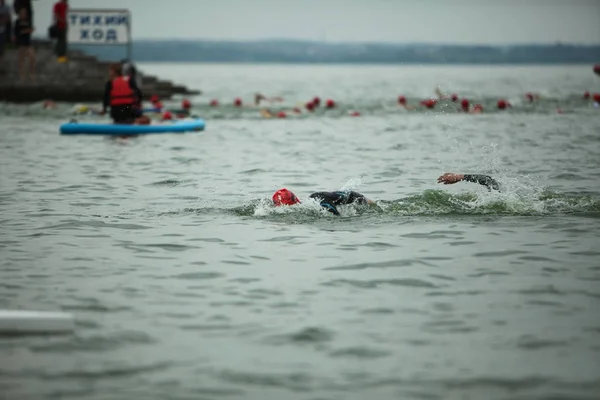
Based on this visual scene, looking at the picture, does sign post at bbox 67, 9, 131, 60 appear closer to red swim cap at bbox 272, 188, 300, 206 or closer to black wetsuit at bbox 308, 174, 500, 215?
red swim cap at bbox 272, 188, 300, 206

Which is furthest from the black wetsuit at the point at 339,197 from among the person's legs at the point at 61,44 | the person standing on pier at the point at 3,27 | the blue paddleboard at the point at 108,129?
the person's legs at the point at 61,44

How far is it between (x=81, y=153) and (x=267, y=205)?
10032 millimetres

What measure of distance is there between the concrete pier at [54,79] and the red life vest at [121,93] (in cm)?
1381

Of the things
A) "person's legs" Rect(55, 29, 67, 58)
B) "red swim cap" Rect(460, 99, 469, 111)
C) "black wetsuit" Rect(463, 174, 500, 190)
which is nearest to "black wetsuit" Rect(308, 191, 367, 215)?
"black wetsuit" Rect(463, 174, 500, 190)

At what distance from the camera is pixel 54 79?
37250 mm

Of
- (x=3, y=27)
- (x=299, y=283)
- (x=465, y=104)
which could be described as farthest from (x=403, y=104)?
(x=299, y=283)

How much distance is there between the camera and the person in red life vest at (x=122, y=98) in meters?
23.7

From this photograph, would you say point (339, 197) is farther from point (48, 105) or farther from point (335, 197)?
point (48, 105)

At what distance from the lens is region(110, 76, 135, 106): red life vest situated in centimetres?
2375

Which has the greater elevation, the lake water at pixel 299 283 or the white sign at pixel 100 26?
the white sign at pixel 100 26

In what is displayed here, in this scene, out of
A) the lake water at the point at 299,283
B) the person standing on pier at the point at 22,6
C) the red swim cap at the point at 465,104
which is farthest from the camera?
the red swim cap at the point at 465,104

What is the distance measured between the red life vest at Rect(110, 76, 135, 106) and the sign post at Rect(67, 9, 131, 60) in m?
12.2

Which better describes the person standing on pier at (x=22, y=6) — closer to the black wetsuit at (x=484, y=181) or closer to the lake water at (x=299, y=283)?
the lake water at (x=299, y=283)

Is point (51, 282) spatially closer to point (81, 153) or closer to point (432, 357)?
point (432, 357)
